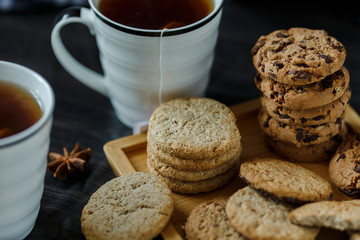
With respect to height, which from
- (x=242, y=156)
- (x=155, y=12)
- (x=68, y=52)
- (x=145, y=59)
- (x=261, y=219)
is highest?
(x=155, y=12)

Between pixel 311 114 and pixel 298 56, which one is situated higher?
pixel 298 56

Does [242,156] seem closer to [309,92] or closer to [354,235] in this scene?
[309,92]

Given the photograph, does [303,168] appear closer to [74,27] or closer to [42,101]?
[42,101]

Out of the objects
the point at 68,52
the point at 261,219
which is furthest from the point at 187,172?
the point at 68,52

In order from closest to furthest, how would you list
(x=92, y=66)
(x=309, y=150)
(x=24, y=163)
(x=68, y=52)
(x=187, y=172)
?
(x=24, y=163), (x=187, y=172), (x=309, y=150), (x=68, y=52), (x=92, y=66)

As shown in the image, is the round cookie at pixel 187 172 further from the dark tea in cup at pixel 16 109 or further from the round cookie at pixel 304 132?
the dark tea in cup at pixel 16 109

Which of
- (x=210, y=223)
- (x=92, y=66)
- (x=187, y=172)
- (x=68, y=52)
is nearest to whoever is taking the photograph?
(x=210, y=223)

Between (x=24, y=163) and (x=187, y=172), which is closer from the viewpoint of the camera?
(x=24, y=163)

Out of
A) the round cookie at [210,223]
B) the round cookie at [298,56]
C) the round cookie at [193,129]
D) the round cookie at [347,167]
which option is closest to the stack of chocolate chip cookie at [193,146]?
the round cookie at [193,129]

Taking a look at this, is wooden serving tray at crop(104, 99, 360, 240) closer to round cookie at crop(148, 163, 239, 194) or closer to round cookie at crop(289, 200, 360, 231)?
round cookie at crop(148, 163, 239, 194)
